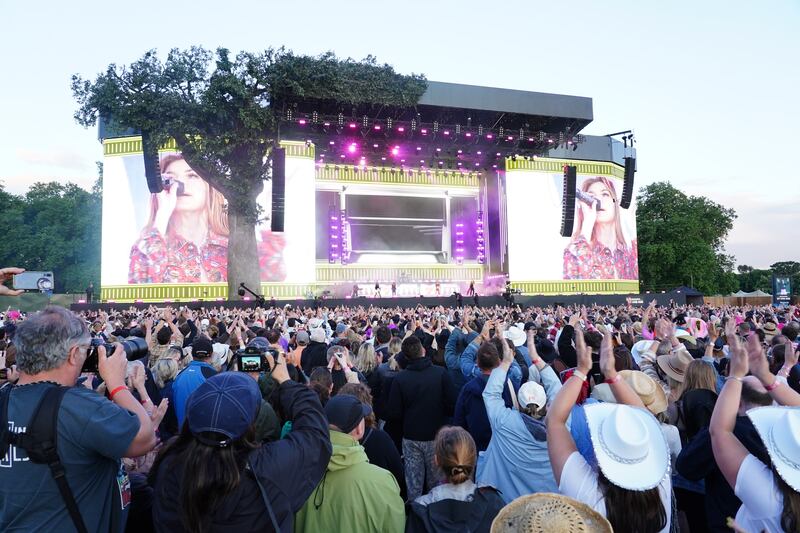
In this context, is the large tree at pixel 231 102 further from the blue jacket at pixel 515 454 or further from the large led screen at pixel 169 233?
the blue jacket at pixel 515 454

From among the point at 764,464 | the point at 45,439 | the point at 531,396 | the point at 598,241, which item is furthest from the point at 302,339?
the point at 598,241

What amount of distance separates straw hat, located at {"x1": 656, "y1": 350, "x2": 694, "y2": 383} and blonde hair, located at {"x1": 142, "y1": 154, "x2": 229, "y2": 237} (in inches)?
1010

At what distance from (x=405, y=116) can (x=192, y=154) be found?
11632mm

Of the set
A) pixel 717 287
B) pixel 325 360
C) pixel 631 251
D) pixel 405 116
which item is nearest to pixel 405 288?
pixel 405 116

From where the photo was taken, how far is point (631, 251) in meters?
35.8

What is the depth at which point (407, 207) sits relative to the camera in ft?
112

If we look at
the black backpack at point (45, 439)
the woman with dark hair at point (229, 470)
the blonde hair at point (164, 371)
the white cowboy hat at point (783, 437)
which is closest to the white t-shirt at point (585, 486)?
the white cowboy hat at point (783, 437)

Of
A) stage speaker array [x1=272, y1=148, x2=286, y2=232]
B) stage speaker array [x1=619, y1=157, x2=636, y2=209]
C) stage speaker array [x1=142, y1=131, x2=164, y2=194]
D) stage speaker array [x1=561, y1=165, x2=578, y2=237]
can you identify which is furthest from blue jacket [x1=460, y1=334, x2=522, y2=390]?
stage speaker array [x1=619, y1=157, x2=636, y2=209]

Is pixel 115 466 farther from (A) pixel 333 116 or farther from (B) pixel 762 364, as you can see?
(A) pixel 333 116

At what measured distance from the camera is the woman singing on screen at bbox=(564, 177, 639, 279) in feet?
111

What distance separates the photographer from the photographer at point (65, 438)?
2.03m

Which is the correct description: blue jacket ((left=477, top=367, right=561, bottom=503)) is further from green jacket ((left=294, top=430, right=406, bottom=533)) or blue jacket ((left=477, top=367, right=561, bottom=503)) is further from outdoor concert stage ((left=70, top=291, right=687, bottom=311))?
outdoor concert stage ((left=70, top=291, right=687, bottom=311))

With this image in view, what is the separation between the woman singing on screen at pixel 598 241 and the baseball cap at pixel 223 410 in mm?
33197

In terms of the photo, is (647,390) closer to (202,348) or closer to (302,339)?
(202,348)
